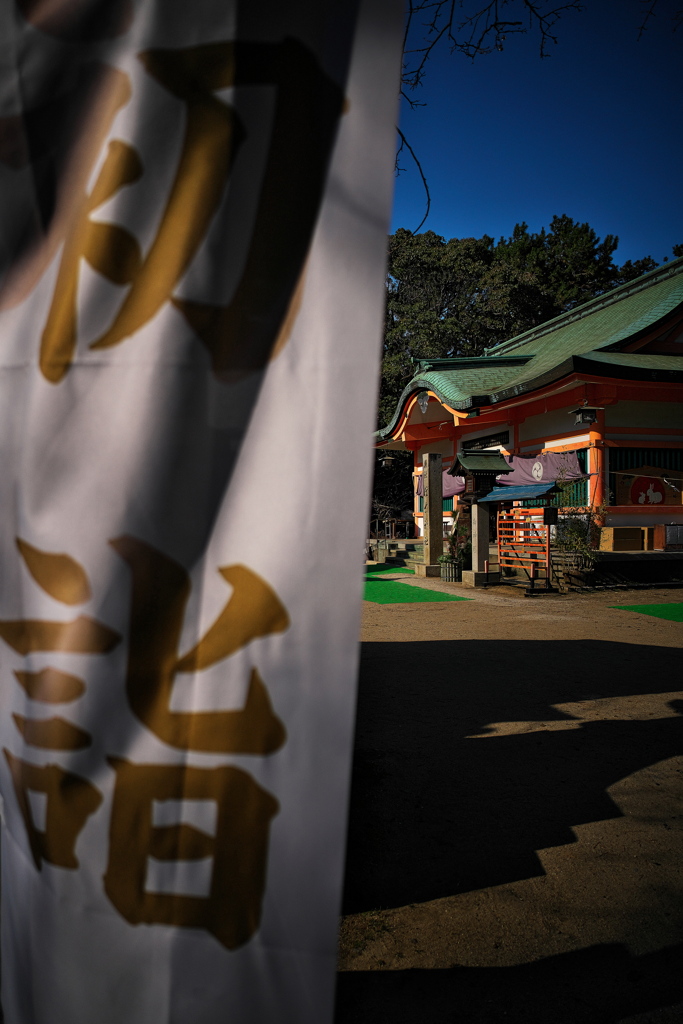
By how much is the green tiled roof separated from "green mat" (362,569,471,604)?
13.9ft

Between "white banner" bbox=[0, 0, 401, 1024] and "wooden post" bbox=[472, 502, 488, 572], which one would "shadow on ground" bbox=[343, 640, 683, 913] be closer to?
"white banner" bbox=[0, 0, 401, 1024]

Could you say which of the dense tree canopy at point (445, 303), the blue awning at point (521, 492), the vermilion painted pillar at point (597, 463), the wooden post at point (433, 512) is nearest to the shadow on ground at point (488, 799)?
the blue awning at point (521, 492)

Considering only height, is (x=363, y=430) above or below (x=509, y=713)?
above

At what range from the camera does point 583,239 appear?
3228cm

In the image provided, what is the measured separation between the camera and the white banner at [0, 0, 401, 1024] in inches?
36.8

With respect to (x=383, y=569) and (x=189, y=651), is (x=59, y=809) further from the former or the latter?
(x=383, y=569)

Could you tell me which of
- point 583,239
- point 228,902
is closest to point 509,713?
point 228,902

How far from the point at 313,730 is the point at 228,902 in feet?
0.98

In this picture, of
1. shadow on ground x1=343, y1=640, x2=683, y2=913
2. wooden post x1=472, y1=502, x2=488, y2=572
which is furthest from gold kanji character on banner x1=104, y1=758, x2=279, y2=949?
wooden post x1=472, y1=502, x2=488, y2=572

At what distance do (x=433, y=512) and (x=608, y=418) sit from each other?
3.81m

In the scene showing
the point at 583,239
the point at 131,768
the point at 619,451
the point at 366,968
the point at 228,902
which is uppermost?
the point at 583,239

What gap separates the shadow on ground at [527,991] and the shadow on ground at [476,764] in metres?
0.40

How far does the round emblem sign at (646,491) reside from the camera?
1192cm

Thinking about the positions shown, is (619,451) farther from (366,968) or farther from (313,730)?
(313,730)
